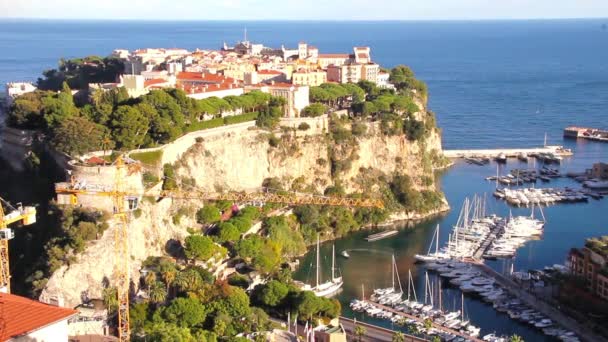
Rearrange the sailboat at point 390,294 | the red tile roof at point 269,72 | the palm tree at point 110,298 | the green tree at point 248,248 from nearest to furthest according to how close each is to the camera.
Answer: the palm tree at point 110,298, the sailboat at point 390,294, the green tree at point 248,248, the red tile roof at point 269,72

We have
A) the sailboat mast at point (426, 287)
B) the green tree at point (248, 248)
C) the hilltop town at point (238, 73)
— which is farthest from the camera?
the hilltop town at point (238, 73)

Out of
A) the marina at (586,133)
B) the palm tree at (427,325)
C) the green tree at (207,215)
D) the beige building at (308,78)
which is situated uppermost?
the beige building at (308,78)

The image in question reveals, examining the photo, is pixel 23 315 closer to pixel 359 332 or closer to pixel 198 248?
pixel 359 332

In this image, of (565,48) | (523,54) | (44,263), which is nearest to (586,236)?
(44,263)

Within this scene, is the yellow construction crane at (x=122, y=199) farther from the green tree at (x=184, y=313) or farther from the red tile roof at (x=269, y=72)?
the red tile roof at (x=269, y=72)

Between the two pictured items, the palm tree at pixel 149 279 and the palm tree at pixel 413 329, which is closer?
the palm tree at pixel 413 329

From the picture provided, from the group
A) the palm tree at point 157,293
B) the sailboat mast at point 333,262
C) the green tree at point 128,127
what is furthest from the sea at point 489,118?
the palm tree at point 157,293
